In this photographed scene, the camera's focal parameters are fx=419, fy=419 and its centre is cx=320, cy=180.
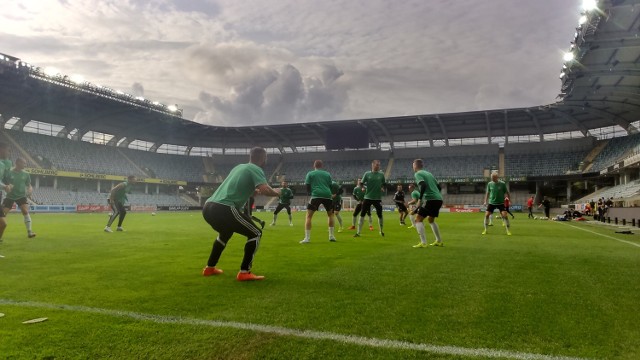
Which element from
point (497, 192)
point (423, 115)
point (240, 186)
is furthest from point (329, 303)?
point (423, 115)

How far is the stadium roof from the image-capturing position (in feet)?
73.3

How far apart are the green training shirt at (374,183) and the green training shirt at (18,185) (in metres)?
9.50

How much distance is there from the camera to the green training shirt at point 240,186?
5.98m

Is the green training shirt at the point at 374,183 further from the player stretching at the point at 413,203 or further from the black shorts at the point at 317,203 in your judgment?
the black shorts at the point at 317,203

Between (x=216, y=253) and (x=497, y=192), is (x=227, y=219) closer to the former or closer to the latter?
(x=216, y=253)

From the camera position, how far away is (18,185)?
36.5 ft

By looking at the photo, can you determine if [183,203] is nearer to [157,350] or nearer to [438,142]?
[438,142]

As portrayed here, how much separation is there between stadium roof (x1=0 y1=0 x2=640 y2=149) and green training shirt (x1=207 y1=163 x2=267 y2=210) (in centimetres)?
2096

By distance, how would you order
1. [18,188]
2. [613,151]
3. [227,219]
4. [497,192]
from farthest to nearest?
1. [613,151]
2. [497,192]
3. [18,188]
4. [227,219]

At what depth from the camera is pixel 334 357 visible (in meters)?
2.99

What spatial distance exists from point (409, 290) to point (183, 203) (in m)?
67.8

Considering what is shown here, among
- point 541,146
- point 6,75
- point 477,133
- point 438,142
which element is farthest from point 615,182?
point 6,75

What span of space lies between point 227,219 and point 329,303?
2.17 metres

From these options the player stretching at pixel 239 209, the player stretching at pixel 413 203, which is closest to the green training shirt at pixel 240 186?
the player stretching at pixel 239 209
